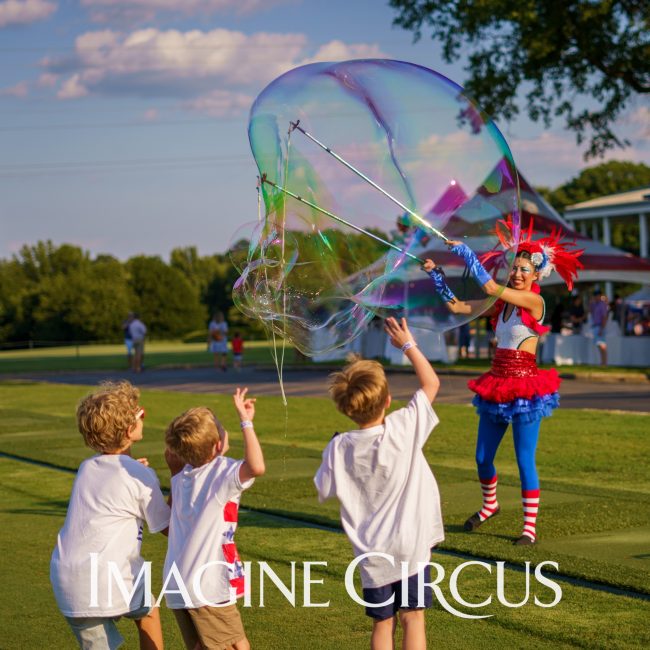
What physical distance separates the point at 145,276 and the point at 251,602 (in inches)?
3499

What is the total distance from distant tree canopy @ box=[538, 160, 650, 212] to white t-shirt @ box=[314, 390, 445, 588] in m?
88.8

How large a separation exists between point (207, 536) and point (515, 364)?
3.78m

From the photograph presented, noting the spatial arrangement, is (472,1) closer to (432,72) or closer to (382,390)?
(432,72)

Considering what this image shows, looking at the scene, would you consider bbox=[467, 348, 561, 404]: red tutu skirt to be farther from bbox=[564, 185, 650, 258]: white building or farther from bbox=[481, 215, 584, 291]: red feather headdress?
bbox=[564, 185, 650, 258]: white building

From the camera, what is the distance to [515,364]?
7.60 metres

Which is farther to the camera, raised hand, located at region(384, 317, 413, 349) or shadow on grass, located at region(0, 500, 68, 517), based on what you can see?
shadow on grass, located at region(0, 500, 68, 517)

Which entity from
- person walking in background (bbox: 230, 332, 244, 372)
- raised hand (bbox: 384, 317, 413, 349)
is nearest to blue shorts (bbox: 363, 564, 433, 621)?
raised hand (bbox: 384, 317, 413, 349)

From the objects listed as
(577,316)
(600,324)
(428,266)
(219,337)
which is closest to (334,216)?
(428,266)

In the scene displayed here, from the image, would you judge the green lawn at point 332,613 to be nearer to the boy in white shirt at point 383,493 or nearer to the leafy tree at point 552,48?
the boy in white shirt at point 383,493

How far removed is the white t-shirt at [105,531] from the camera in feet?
→ 14.2

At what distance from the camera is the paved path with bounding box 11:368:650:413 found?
19500 millimetres

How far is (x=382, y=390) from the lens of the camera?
14.8 ft

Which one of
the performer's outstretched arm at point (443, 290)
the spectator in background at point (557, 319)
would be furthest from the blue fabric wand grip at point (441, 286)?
the spectator in background at point (557, 319)

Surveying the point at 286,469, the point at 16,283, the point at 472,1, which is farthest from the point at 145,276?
the point at 286,469
